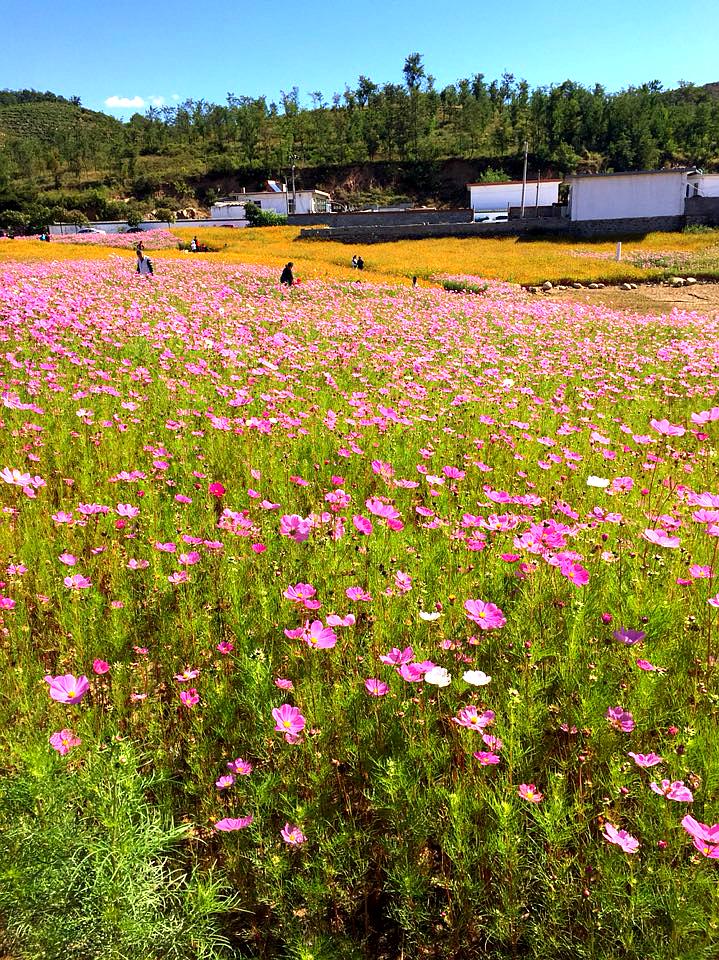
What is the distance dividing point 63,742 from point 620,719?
61.8 inches

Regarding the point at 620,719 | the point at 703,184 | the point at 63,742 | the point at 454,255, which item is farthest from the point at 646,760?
the point at 703,184

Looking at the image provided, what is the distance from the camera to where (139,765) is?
A: 183 cm

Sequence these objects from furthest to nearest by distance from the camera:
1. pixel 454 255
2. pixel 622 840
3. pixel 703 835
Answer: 1. pixel 454 255
2. pixel 622 840
3. pixel 703 835

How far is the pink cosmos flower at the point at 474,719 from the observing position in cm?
165

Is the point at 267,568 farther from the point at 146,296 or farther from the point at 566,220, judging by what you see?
the point at 566,220

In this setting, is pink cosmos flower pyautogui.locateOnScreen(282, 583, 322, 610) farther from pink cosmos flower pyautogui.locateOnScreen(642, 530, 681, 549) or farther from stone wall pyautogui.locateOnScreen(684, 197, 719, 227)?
stone wall pyautogui.locateOnScreen(684, 197, 719, 227)

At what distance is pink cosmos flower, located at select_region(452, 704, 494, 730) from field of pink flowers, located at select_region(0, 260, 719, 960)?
14 millimetres

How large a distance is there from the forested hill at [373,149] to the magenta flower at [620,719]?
72847 mm

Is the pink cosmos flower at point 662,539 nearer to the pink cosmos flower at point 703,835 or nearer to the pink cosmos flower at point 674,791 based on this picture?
the pink cosmos flower at point 674,791

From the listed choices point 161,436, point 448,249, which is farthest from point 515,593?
point 448,249

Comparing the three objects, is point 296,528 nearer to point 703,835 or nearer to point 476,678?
point 476,678

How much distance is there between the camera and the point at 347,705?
6.22 feet

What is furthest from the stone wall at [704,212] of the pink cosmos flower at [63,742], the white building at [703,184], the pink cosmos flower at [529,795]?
the pink cosmos flower at [63,742]

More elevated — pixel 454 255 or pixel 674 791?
pixel 454 255
